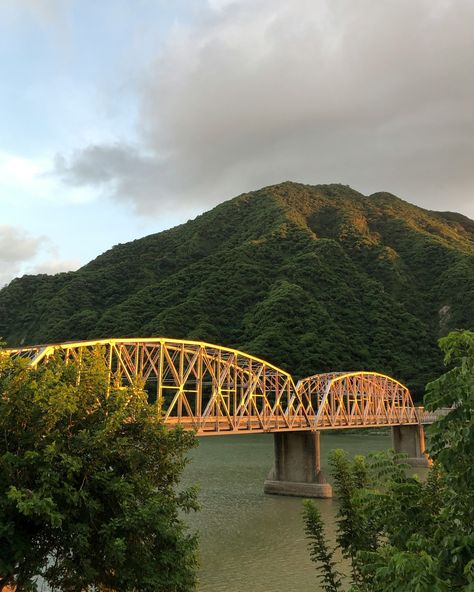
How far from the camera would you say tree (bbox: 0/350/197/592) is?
13.0 meters

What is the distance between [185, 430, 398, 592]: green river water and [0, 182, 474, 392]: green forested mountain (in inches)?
2479

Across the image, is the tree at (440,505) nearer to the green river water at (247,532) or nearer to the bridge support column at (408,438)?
the green river water at (247,532)

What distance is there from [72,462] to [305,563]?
17.7m

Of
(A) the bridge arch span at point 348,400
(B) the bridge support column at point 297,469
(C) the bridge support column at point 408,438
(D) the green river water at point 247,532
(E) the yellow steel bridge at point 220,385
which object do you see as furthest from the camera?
(C) the bridge support column at point 408,438

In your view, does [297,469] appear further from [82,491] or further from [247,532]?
[82,491]

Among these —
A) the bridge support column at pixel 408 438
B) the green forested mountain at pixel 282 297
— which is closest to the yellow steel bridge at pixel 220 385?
the bridge support column at pixel 408 438

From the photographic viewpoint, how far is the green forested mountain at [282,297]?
126 metres

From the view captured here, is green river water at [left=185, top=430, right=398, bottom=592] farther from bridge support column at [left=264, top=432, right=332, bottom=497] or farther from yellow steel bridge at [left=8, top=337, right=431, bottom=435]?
yellow steel bridge at [left=8, top=337, right=431, bottom=435]

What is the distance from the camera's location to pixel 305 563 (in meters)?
26.4

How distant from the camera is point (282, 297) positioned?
133 meters

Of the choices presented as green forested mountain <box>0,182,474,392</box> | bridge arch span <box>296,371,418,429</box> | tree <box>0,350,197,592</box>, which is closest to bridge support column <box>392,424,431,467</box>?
bridge arch span <box>296,371,418,429</box>

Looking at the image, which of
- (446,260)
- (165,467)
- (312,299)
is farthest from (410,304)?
(165,467)

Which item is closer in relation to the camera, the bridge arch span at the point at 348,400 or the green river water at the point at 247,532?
the green river water at the point at 247,532

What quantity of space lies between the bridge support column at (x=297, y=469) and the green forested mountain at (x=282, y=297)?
6551 cm
